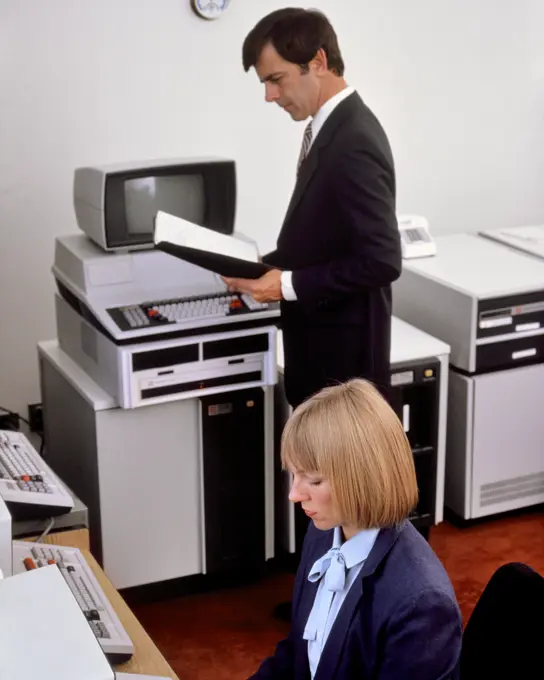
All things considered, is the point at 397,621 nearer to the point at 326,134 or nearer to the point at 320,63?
the point at 326,134

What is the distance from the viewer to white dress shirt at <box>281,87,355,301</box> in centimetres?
254

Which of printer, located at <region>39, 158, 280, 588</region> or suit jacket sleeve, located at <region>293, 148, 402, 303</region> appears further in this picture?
printer, located at <region>39, 158, 280, 588</region>

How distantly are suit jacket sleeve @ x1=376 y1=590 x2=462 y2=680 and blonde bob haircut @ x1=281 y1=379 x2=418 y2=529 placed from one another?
5.7 inches

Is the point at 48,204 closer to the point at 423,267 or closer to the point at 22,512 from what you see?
the point at 423,267

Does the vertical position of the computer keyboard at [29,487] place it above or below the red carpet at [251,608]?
above

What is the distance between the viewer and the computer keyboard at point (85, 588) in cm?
186

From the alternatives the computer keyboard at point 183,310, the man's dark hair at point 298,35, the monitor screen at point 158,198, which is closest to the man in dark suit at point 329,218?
the man's dark hair at point 298,35

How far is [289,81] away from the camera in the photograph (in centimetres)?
251

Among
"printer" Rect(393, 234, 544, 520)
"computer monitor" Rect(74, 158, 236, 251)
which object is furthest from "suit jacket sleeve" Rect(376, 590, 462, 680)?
"printer" Rect(393, 234, 544, 520)

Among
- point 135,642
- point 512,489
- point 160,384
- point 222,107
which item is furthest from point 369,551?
point 222,107

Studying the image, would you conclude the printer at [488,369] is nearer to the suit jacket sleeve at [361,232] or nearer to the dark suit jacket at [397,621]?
the suit jacket sleeve at [361,232]

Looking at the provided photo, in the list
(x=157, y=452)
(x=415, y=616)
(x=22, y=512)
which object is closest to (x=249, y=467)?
(x=157, y=452)

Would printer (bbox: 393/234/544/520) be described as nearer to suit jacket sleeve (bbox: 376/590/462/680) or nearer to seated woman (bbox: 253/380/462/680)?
seated woman (bbox: 253/380/462/680)

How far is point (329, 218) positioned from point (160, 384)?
68 cm
